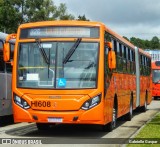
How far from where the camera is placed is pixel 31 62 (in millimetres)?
14562

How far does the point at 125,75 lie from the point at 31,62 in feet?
19.4

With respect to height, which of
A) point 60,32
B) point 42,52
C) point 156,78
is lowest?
point 156,78

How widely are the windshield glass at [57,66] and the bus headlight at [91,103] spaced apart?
1.12 feet

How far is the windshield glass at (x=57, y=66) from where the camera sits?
1414 centimetres

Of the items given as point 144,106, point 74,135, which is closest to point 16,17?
point 144,106

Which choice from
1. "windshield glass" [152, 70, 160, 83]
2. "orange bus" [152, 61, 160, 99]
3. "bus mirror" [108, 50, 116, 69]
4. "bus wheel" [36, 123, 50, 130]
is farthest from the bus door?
"windshield glass" [152, 70, 160, 83]

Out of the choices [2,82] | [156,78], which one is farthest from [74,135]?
[156,78]

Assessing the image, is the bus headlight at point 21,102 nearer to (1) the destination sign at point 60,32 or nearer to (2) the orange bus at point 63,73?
(2) the orange bus at point 63,73

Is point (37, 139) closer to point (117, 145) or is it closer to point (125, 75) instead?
point (117, 145)

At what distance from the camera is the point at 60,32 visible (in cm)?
1475

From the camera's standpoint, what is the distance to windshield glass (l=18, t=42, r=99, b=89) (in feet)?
46.4

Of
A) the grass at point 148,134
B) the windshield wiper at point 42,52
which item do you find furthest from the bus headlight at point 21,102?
the grass at point 148,134

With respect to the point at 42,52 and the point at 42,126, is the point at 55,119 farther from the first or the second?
the point at 42,126

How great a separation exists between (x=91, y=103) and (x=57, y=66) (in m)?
1.42
